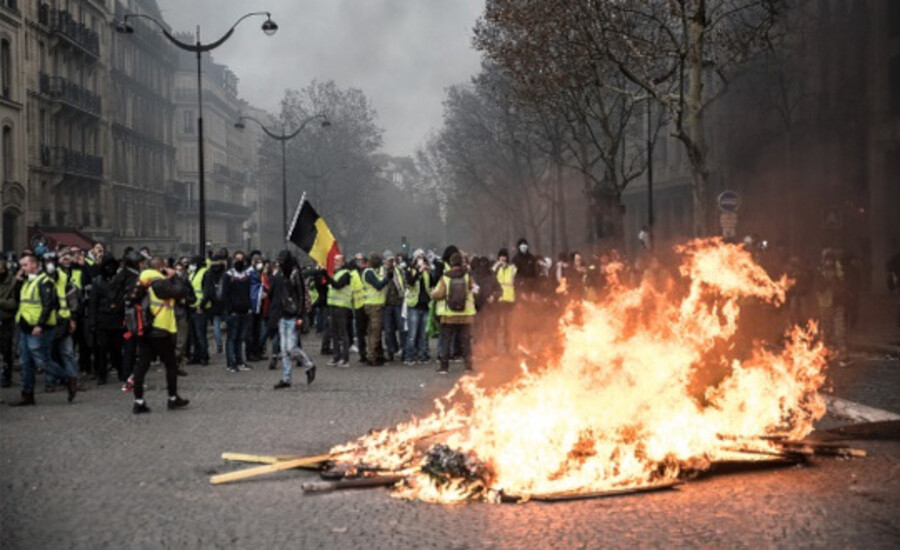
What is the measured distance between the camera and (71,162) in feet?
165

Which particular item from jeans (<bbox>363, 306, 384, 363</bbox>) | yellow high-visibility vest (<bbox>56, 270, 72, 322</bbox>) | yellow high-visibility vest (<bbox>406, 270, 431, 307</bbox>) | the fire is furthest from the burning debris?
yellow high-visibility vest (<bbox>406, 270, 431, 307</bbox>)

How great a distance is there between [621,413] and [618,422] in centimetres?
13

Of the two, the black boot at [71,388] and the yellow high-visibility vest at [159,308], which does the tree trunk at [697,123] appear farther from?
the black boot at [71,388]

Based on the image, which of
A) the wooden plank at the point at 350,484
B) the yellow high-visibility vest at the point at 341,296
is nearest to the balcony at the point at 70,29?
the yellow high-visibility vest at the point at 341,296

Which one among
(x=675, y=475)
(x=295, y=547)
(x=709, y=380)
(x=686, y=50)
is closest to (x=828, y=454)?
(x=709, y=380)

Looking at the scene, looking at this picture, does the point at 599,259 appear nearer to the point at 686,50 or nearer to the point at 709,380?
the point at 686,50

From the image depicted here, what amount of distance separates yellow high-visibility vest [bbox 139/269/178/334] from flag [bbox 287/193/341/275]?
12.6 feet

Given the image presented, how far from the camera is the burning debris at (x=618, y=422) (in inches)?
294

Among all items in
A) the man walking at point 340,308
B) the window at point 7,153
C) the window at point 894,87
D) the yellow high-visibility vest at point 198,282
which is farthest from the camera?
the window at point 7,153

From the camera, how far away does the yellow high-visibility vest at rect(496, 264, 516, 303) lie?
58.7 ft

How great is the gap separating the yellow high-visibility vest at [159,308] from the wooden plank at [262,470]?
4145 mm

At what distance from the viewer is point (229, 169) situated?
96312 mm

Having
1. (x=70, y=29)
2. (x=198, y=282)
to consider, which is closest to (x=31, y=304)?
(x=198, y=282)

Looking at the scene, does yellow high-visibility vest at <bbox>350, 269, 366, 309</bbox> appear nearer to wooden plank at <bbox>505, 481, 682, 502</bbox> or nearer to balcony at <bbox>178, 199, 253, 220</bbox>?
wooden plank at <bbox>505, 481, 682, 502</bbox>
